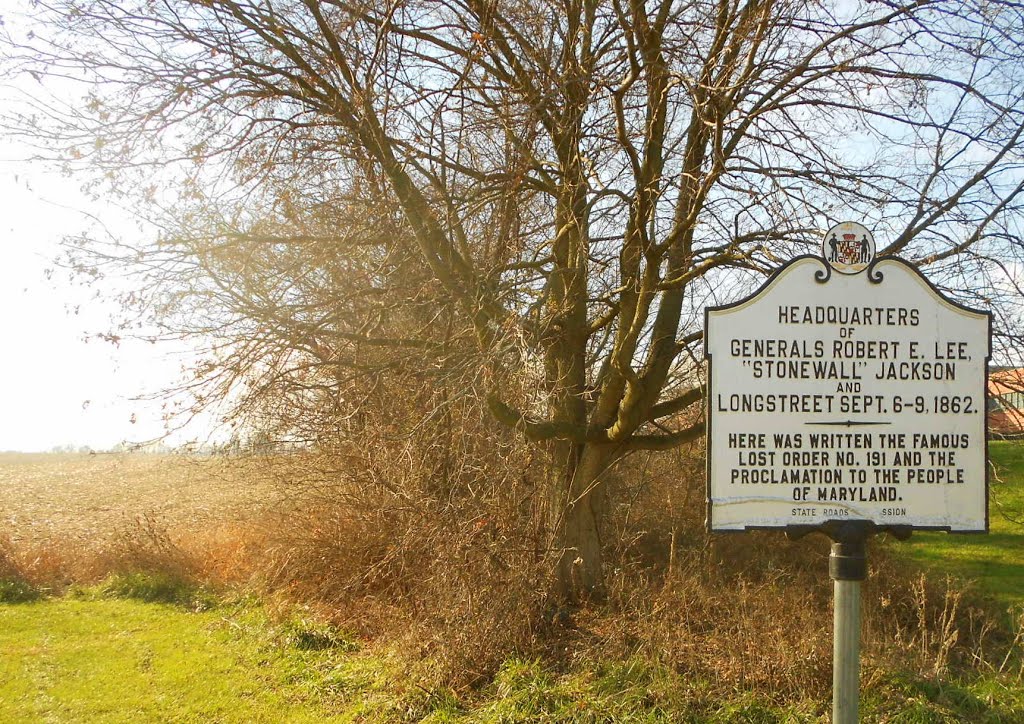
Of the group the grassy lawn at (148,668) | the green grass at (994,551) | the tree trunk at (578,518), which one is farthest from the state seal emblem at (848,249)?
the green grass at (994,551)

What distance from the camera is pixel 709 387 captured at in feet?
15.7

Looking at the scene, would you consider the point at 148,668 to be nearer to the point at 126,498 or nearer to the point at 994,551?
the point at 994,551

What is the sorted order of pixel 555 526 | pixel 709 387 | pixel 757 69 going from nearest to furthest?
pixel 709 387
pixel 757 69
pixel 555 526

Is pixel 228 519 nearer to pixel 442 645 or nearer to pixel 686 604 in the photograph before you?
pixel 442 645

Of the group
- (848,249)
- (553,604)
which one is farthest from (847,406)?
(553,604)

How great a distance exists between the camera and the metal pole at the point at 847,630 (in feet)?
15.1

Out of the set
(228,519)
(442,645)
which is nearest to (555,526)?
(442,645)

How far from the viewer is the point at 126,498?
21.8 metres

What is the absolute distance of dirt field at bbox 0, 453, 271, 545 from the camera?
43.9ft

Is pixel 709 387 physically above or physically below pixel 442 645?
above

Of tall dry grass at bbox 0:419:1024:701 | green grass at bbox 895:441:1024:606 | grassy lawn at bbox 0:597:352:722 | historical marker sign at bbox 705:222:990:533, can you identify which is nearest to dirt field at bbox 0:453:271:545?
tall dry grass at bbox 0:419:1024:701

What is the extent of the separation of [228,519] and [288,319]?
7891 mm

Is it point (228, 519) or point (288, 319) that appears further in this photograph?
point (228, 519)

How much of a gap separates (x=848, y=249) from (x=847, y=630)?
2.06 m
